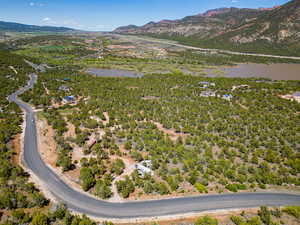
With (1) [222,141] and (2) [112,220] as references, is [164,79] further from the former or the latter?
(2) [112,220]

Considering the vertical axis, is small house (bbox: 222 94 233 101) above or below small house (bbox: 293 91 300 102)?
below

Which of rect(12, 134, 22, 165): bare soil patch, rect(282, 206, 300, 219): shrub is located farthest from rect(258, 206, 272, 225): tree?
rect(12, 134, 22, 165): bare soil patch

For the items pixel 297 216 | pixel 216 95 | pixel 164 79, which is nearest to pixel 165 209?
pixel 297 216

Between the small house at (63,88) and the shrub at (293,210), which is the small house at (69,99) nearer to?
the small house at (63,88)

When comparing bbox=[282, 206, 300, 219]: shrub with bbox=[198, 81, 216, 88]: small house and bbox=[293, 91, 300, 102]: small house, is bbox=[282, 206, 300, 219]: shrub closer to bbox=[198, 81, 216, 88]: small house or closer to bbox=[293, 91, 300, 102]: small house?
bbox=[293, 91, 300, 102]: small house

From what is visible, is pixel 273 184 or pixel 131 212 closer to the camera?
pixel 131 212

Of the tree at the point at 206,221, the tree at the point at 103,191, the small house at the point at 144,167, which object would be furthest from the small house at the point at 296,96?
the tree at the point at 103,191

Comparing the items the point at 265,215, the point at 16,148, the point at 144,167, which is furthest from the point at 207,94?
the point at 16,148

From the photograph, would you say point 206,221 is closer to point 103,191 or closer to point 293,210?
point 293,210

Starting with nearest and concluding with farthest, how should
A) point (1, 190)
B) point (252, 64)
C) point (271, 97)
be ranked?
1. point (1, 190)
2. point (271, 97)
3. point (252, 64)
